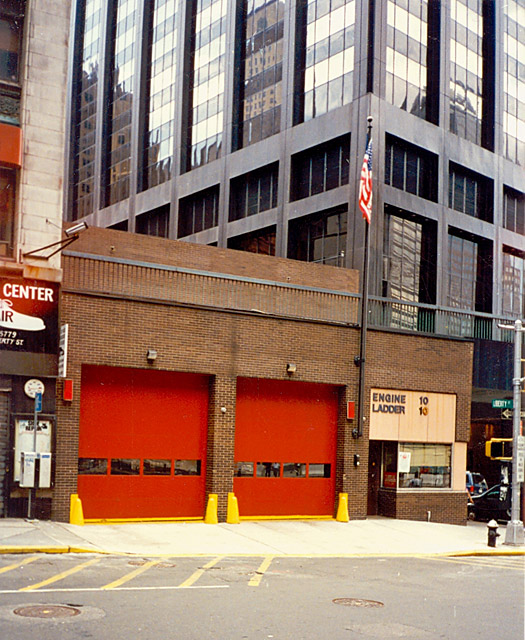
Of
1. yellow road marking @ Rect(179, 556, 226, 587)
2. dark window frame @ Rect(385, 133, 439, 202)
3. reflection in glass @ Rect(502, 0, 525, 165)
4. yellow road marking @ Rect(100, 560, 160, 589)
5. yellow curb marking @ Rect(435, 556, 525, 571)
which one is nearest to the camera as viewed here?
yellow road marking @ Rect(100, 560, 160, 589)

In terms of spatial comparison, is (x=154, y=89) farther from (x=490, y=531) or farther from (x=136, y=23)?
(x=490, y=531)

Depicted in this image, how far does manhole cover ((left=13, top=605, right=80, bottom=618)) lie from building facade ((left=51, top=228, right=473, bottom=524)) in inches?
407

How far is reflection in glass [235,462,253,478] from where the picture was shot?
25188 mm

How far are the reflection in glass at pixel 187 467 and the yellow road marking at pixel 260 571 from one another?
19.9 ft

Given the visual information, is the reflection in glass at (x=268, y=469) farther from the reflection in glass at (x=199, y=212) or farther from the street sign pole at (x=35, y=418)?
the reflection in glass at (x=199, y=212)

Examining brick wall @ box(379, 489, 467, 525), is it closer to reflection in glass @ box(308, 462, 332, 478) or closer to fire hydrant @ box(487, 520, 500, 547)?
reflection in glass @ box(308, 462, 332, 478)

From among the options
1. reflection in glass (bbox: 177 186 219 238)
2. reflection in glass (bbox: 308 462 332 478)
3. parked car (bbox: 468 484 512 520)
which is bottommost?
parked car (bbox: 468 484 512 520)

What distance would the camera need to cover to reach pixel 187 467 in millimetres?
24422

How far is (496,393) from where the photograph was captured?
33688 millimetres

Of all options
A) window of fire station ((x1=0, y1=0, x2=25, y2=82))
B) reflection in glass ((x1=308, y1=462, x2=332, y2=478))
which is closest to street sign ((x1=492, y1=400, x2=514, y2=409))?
reflection in glass ((x1=308, y1=462, x2=332, y2=478))

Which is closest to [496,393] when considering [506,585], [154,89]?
[506,585]

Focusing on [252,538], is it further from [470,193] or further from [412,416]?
[470,193]

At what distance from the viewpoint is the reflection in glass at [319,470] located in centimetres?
2658

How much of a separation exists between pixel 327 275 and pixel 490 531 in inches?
382
